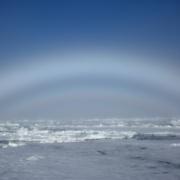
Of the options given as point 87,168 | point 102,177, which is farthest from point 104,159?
point 102,177

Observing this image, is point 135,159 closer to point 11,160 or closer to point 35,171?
point 35,171

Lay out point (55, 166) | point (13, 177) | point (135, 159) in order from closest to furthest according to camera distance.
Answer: point (13, 177) → point (55, 166) → point (135, 159)

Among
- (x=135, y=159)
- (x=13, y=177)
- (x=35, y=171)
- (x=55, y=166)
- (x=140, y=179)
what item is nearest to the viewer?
(x=140, y=179)

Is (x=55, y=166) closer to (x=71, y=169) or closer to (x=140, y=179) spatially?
(x=71, y=169)

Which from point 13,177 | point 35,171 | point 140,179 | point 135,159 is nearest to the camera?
point 140,179

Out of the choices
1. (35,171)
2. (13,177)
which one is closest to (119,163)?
(35,171)

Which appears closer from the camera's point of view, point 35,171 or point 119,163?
point 35,171

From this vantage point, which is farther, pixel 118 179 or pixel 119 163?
pixel 119 163

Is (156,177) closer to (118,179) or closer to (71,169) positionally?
(118,179)
